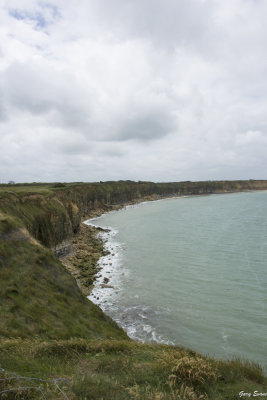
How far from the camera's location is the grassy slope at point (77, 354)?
7121 millimetres

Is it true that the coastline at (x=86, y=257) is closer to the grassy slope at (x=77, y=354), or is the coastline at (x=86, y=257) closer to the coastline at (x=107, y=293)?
the coastline at (x=107, y=293)

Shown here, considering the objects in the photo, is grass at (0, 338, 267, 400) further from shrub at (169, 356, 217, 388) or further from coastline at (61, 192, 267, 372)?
coastline at (61, 192, 267, 372)

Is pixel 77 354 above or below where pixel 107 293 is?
above

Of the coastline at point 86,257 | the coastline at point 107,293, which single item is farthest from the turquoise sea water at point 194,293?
the coastline at point 86,257

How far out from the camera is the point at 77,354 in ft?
31.6

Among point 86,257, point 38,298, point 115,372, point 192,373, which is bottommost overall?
point 86,257

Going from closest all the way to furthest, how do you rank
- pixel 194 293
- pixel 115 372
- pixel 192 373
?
1. pixel 192 373
2. pixel 115 372
3. pixel 194 293

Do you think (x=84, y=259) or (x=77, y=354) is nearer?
(x=77, y=354)

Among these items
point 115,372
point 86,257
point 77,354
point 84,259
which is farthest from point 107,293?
point 115,372

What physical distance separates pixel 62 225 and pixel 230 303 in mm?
28583

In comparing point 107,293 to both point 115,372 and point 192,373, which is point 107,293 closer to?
point 115,372

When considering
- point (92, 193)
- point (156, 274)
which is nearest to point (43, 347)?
point (156, 274)

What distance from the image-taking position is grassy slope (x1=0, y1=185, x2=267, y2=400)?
7121 millimetres

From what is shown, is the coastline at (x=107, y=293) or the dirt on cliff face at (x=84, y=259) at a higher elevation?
the dirt on cliff face at (x=84, y=259)
